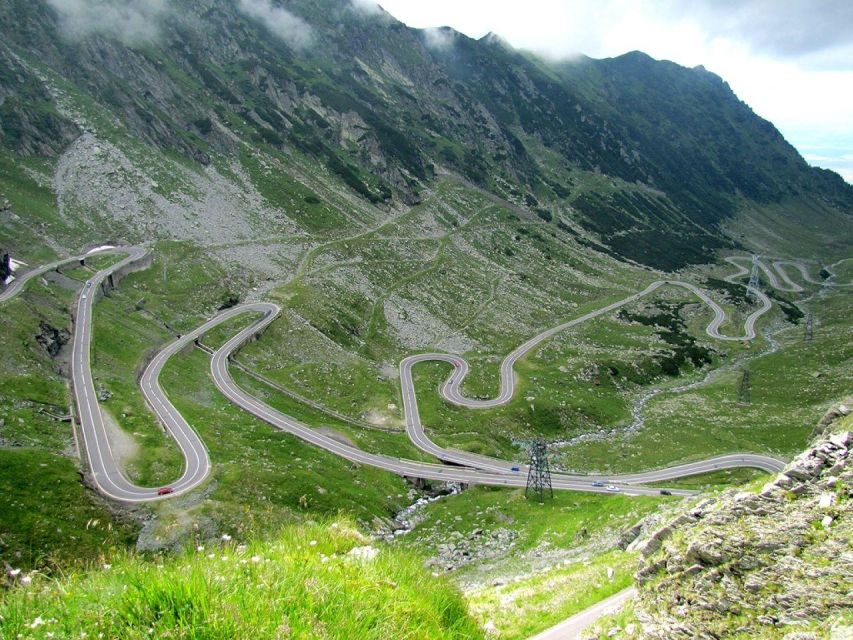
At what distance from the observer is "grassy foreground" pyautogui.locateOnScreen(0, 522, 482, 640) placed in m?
5.70

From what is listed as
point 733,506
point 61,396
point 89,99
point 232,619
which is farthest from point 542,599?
point 89,99

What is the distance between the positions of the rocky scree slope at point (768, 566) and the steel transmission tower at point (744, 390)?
91.4 metres

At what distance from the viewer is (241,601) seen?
630 cm

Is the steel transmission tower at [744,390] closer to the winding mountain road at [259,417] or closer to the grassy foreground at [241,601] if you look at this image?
the winding mountain road at [259,417]

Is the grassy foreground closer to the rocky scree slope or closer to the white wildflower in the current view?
the white wildflower

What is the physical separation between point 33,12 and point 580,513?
205657 millimetres

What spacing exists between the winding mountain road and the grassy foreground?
4571 centimetres

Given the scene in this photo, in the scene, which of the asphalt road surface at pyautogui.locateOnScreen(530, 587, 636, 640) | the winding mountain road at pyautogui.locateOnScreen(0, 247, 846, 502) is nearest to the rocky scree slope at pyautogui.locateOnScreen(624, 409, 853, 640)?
the asphalt road surface at pyautogui.locateOnScreen(530, 587, 636, 640)

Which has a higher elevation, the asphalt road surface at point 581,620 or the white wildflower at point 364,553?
the white wildflower at point 364,553

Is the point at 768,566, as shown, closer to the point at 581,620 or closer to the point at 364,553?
the point at 581,620

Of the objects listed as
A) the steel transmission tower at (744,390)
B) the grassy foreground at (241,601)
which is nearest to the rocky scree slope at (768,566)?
the grassy foreground at (241,601)

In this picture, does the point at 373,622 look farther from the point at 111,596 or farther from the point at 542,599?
the point at 542,599

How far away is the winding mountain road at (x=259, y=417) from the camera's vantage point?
50.6 meters

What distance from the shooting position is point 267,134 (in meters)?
173
